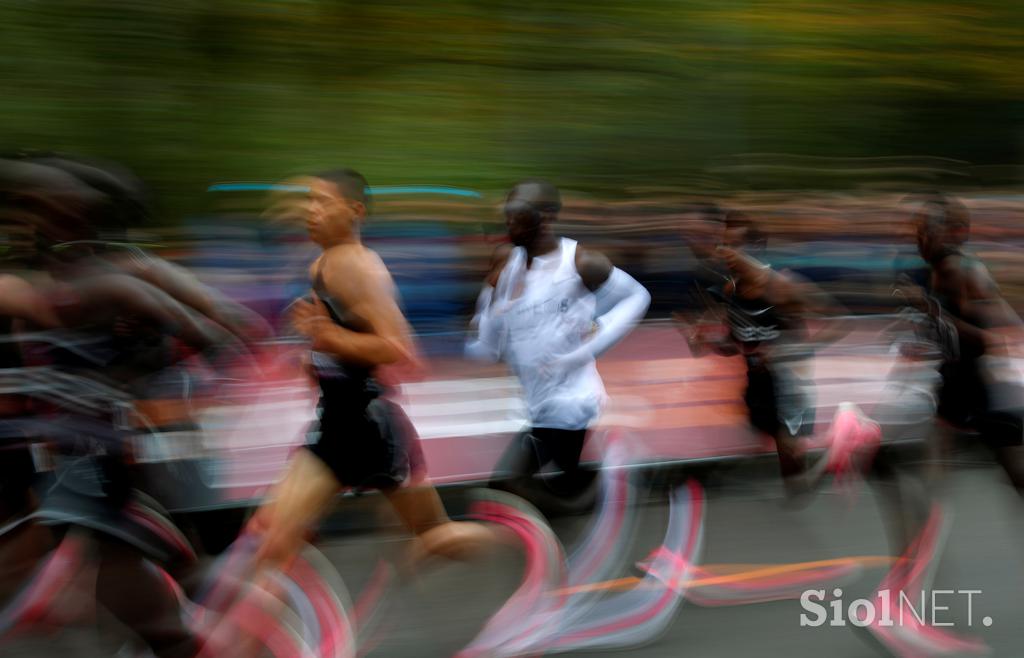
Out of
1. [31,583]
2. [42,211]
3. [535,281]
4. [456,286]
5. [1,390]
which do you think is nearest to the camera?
[42,211]

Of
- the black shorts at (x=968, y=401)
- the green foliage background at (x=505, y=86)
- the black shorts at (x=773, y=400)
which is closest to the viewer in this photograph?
the black shorts at (x=968, y=401)

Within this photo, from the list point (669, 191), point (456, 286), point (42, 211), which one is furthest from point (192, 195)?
point (42, 211)

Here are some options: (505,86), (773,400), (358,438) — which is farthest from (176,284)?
(505,86)

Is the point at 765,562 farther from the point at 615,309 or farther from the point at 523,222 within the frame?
the point at 523,222

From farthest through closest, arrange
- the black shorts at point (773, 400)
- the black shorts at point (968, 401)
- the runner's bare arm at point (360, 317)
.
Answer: the black shorts at point (773, 400), the black shorts at point (968, 401), the runner's bare arm at point (360, 317)

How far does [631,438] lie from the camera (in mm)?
4703

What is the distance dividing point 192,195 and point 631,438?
6.43 m

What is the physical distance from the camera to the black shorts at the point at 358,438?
3.74m

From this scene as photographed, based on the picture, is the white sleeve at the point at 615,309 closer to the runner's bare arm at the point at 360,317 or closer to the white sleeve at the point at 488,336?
the white sleeve at the point at 488,336

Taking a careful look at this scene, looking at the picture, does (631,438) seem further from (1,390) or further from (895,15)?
(895,15)

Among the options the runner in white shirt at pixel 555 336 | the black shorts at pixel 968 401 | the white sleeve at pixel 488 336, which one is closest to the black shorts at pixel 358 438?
the runner in white shirt at pixel 555 336

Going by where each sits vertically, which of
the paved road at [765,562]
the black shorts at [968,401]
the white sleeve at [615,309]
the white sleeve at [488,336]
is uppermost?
the white sleeve at [615,309]

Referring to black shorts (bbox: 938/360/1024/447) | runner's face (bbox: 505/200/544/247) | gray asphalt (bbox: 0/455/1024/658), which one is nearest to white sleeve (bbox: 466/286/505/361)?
runner's face (bbox: 505/200/544/247)

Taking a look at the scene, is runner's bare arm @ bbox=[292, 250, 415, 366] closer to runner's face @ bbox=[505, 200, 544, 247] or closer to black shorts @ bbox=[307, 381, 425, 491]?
black shorts @ bbox=[307, 381, 425, 491]
